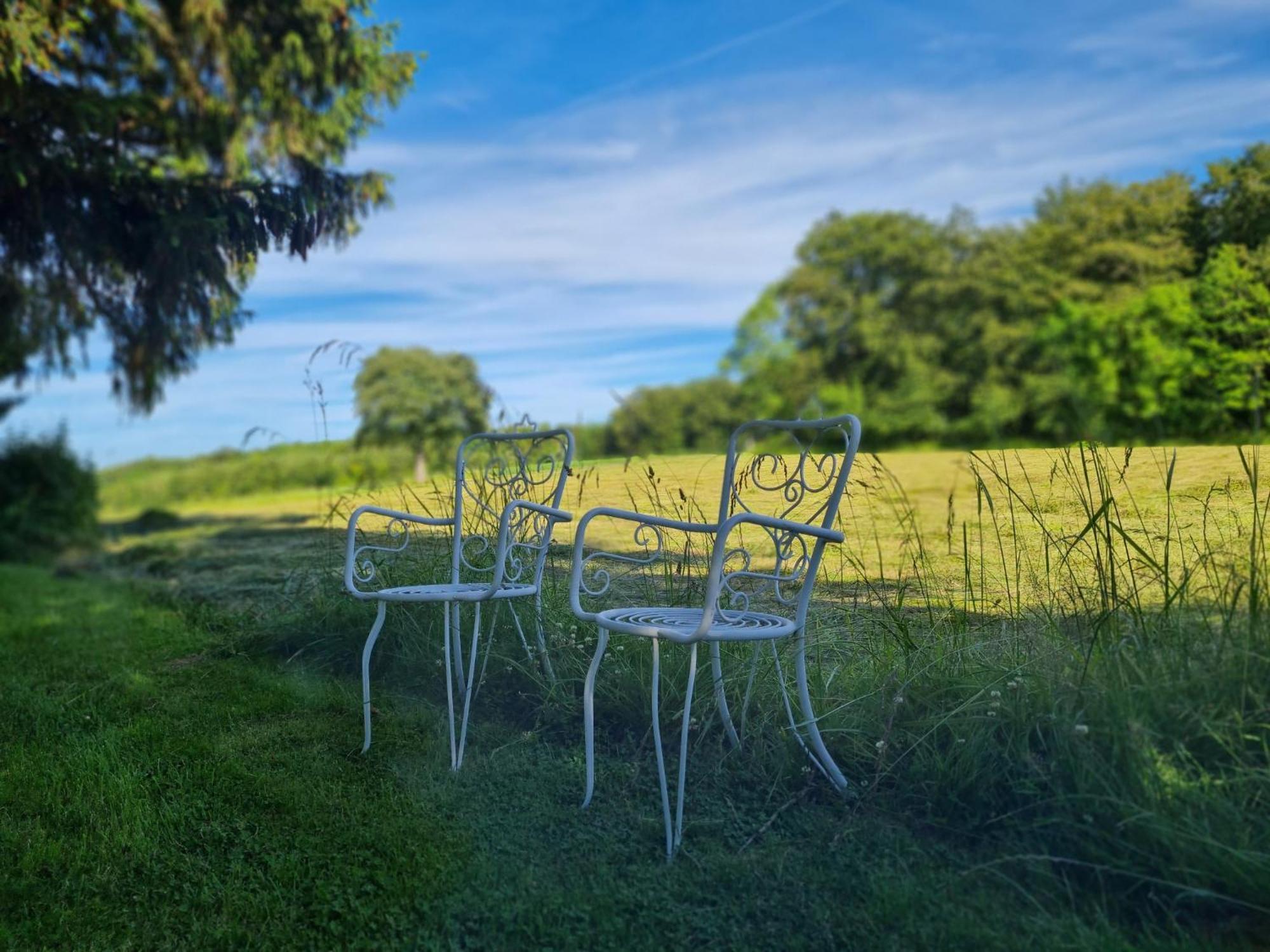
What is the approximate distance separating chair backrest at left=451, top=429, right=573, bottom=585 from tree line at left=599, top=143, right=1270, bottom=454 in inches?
65.8

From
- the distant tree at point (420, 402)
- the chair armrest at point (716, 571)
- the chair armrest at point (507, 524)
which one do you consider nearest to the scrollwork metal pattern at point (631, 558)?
the chair armrest at point (507, 524)

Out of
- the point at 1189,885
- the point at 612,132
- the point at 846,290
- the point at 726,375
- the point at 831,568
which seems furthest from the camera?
the point at 726,375

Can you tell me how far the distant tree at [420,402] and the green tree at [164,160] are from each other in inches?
398

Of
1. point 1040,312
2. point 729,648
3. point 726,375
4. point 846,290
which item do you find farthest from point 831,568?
point 726,375

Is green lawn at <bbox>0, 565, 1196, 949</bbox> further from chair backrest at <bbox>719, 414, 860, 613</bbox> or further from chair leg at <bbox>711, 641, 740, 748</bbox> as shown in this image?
chair backrest at <bbox>719, 414, 860, 613</bbox>

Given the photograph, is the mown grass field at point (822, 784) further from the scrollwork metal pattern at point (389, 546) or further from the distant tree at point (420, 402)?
the distant tree at point (420, 402)

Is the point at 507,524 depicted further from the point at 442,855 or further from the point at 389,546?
Answer: the point at 389,546

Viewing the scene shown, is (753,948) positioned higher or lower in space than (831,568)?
lower

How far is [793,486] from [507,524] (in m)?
0.99

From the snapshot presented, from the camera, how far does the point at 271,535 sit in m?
8.91

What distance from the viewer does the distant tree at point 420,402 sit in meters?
18.6

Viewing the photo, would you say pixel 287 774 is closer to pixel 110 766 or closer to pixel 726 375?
pixel 110 766

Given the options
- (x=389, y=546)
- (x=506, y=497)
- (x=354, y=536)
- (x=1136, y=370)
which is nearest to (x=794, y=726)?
(x=354, y=536)

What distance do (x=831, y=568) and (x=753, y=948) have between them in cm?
167
